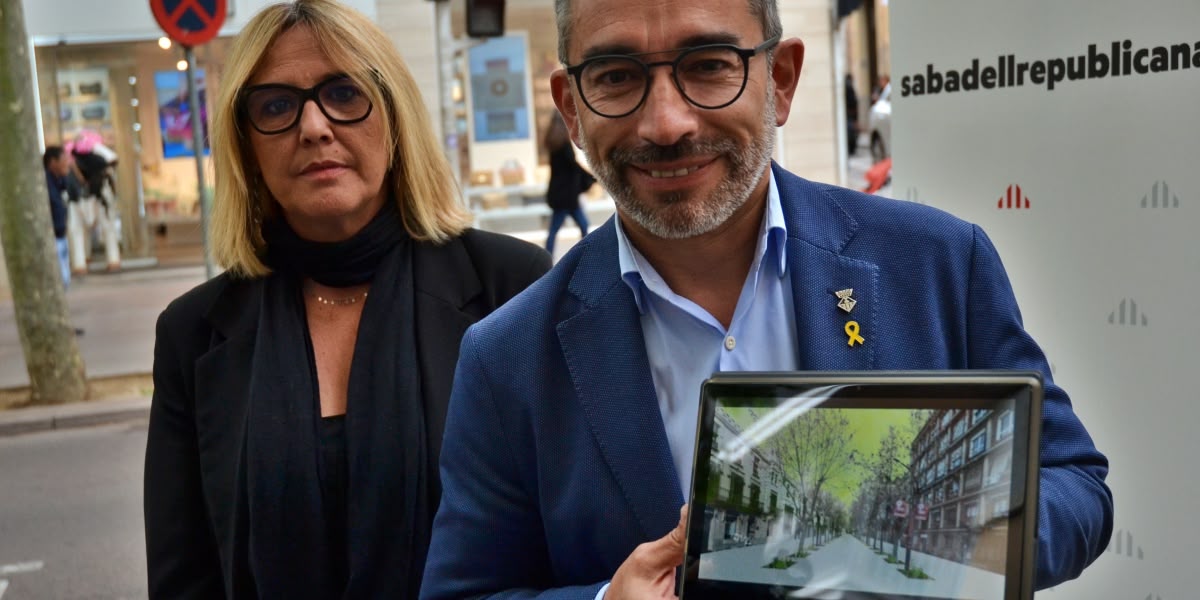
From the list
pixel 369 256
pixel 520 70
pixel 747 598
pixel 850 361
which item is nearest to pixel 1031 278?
pixel 369 256

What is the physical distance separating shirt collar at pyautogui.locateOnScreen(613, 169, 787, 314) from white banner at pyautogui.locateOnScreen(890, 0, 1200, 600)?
1.58 metres

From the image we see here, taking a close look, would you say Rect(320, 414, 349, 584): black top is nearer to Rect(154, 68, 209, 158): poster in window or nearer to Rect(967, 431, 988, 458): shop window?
Rect(967, 431, 988, 458): shop window

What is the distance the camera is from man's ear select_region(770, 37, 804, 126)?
196cm

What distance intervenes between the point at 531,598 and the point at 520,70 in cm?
1983

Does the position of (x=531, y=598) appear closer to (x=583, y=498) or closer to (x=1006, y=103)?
(x=583, y=498)

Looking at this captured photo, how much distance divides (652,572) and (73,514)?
717 centimetres

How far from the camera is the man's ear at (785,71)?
1.96 m

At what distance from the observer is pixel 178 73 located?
21.5 metres

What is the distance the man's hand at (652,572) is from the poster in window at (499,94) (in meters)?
20.0

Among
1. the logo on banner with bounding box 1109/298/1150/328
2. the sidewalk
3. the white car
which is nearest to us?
the logo on banner with bounding box 1109/298/1150/328

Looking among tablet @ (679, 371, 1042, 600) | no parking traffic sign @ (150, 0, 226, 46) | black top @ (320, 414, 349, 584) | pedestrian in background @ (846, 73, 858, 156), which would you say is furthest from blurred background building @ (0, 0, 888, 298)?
tablet @ (679, 371, 1042, 600)

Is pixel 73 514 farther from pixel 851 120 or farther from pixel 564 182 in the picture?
pixel 851 120

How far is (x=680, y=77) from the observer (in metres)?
1.77

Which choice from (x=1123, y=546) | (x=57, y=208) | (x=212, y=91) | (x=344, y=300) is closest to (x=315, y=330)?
(x=344, y=300)
